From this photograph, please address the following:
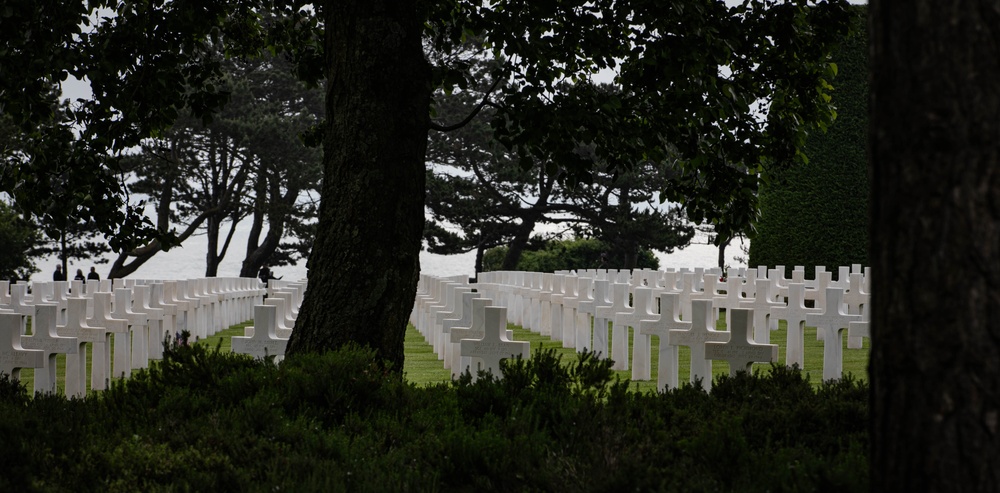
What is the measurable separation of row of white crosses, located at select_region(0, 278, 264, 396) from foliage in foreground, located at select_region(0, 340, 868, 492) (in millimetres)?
907

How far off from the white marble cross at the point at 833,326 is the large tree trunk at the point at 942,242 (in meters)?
7.08

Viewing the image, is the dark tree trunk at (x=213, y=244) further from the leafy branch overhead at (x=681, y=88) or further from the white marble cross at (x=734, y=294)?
the leafy branch overhead at (x=681, y=88)

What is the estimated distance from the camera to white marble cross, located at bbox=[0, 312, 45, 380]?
7520 millimetres

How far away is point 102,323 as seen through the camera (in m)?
10.1

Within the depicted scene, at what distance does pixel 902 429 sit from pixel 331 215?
Result: 491 centimetres

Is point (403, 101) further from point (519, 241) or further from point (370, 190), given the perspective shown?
point (519, 241)

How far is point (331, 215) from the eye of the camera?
6938 millimetres

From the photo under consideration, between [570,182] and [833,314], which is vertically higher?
[570,182]

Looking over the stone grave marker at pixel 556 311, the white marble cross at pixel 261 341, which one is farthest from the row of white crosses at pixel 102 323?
the stone grave marker at pixel 556 311

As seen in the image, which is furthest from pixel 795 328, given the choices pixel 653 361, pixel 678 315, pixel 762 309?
pixel 653 361

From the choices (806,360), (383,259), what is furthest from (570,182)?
(806,360)

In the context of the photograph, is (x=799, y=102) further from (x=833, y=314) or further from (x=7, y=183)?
(x=7, y=183)

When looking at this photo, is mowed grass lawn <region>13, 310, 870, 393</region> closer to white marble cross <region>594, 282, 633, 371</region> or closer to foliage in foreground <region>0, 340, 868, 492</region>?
white marble cross <region>594, 282, 633, 371</region>

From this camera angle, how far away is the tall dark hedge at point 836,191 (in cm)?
2616
